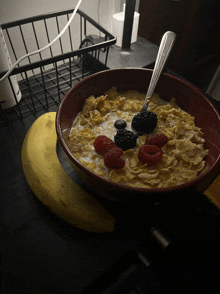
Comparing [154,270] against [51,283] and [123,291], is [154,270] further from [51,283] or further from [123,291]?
[51,283]

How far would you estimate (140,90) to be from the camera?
0.69m

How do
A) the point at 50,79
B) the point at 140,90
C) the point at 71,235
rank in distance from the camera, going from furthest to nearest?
the point at 50,79 → the point at 140,90 → the point at 71,235

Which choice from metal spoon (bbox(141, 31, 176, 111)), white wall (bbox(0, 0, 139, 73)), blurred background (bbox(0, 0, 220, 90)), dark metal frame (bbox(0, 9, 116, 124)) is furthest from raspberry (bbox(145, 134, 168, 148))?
white wall (bbox(0, 0, 139, 73))

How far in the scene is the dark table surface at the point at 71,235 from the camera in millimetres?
427

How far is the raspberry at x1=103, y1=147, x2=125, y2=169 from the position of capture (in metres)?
0.48

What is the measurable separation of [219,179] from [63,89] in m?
0.56

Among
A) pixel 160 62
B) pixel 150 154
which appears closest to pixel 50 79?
pixel 160 62

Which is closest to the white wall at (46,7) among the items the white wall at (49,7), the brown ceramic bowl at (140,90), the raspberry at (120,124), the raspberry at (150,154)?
the white wall at (49,7)

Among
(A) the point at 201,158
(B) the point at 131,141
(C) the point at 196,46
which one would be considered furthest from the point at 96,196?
(C) the point at 196,46

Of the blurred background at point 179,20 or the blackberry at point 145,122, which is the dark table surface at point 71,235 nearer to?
the blackberry at point 145,122

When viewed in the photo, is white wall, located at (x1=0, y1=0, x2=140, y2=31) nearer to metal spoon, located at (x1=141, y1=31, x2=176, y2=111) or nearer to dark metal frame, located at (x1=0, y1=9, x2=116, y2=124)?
dark metal frame, located at (x1=0, y1=9, x2=116, y2=124)

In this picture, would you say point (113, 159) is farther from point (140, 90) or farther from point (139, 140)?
point (140, 90)

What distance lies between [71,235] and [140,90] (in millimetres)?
455

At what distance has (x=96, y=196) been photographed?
523 millimetres
